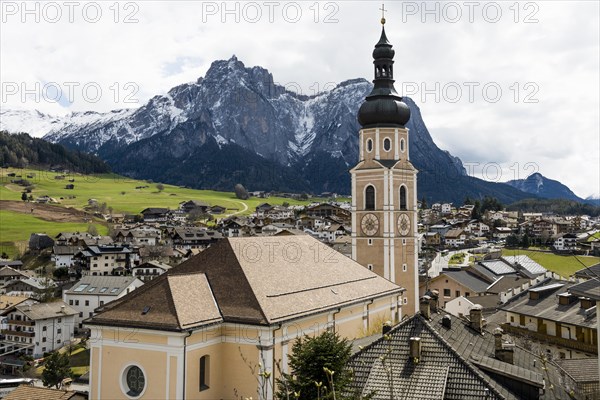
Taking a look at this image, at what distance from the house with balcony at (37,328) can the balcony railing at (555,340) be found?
42.5 meters

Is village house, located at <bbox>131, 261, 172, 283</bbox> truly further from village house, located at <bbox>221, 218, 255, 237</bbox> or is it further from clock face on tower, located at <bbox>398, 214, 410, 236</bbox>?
clock face on tower, located at <bbox>398, 214, 410, 236</bbox>

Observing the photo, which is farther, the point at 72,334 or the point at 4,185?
the point at 4,185

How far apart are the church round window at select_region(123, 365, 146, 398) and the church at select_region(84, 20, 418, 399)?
0.11ft

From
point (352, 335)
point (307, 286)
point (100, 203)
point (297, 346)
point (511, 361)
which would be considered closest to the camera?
point (297, 346)

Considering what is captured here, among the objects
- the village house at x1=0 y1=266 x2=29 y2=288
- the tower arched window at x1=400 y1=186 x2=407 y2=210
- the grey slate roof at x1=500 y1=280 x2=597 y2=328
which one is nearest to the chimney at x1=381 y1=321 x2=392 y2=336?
the grey slate roof at x1=500 y1=280 x2=597 y2=328

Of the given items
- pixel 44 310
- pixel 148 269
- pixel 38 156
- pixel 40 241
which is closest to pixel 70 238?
pixel 40 241

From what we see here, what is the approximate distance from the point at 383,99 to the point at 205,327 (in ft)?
78.7

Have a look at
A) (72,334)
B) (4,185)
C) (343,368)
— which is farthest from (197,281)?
(4,185)

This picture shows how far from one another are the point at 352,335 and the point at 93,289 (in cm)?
4538

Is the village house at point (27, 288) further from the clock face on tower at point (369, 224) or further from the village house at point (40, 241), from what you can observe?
the clock face on tower at point (369, 224)

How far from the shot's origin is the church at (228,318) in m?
18.8

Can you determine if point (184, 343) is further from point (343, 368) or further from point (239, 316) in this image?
point (343, 368)

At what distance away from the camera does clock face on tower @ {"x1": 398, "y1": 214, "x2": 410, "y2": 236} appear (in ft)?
126

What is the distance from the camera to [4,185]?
452 ft
